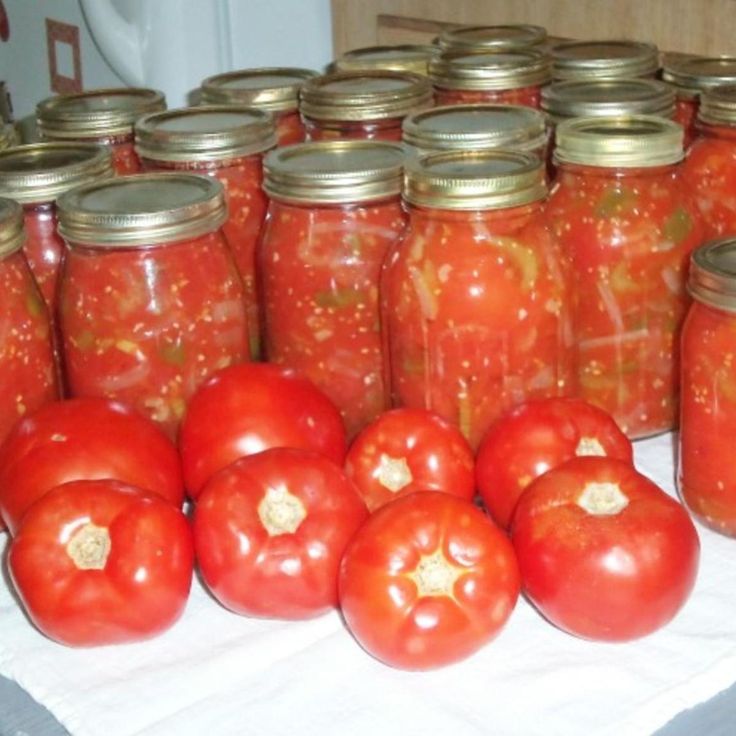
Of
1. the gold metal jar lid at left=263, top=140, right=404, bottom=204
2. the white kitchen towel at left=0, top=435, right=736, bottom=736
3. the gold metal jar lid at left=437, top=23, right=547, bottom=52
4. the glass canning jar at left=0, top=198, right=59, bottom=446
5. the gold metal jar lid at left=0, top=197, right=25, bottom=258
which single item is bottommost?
the white kitchen towel at left=0, top=435, right=736, bottom=736

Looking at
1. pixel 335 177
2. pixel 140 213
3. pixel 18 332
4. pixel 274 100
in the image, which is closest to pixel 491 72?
pixel 274 100

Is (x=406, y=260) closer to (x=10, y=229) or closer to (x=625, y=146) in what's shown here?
(x=625, y=146)

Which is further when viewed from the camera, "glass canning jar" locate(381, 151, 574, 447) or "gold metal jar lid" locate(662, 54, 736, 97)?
"gold metal jar lid" locate(662, 54, 736, 97)

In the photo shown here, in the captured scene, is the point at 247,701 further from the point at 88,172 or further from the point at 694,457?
the point at 88,172

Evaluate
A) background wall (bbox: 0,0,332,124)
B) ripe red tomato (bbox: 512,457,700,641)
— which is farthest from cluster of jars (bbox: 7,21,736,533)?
background wall (bbox: 0,0,332,124)

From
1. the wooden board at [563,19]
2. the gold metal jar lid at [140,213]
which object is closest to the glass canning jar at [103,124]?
the gold metal jar lid at [140,213]

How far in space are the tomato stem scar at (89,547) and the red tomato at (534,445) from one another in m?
0.32

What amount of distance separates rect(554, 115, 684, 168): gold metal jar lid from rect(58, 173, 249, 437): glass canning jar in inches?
12.8

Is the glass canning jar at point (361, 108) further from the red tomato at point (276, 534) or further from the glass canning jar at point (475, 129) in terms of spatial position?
the red tomato at point (276, 534)

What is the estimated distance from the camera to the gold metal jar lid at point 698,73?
4.35 ft

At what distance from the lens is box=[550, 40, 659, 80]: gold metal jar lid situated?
1.42 metres

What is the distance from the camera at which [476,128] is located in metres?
1.23

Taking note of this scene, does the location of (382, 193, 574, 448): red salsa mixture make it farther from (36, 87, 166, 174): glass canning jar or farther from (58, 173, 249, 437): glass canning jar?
(36, 87, 166, 174): glass canning jar

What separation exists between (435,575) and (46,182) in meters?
0.57
